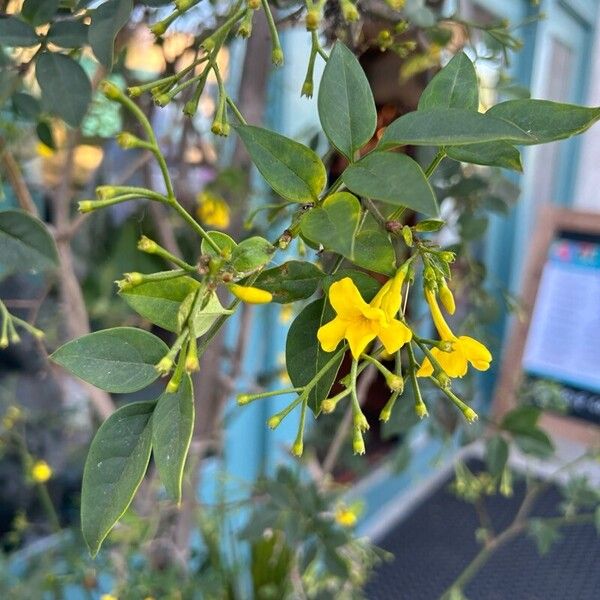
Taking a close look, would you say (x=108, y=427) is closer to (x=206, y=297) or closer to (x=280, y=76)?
(x=206, y=297)

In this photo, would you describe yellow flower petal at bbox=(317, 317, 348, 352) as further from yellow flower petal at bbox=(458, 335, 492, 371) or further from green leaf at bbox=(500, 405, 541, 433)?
green leaf at bbox=(500, 405, 541, 433)

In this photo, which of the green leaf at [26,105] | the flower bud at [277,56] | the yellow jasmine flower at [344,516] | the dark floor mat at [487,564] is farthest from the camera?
the dark floor mat at [487,564]

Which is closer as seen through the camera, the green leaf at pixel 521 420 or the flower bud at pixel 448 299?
the flower bud at pixel 448 299

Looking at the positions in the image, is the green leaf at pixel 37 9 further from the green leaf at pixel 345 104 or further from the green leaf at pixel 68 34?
the green leaf at pixel 345 104

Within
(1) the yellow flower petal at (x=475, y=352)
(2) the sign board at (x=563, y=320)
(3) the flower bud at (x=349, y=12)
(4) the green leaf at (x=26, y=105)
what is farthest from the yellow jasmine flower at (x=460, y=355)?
(2) the sign board at (x=563, y=320)

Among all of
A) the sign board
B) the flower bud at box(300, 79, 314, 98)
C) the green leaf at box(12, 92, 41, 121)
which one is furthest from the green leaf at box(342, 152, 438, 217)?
the sign board

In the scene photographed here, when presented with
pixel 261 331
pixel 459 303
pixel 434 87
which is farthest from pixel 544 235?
pixel 434 87
